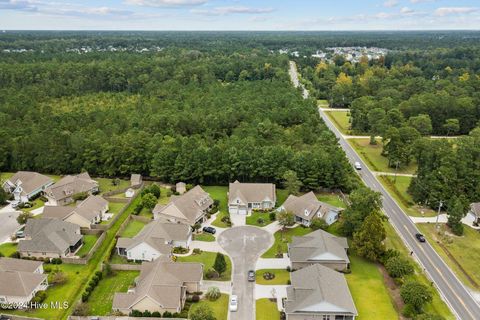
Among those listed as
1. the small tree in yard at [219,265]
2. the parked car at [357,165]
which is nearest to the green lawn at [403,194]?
the parked car at [357,165]

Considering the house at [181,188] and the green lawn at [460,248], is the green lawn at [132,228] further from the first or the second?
the green lawn at [460,248]

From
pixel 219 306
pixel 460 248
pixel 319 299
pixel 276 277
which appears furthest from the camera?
pixel 460 248

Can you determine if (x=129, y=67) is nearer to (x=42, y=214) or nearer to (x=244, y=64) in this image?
(x=244, y=64)

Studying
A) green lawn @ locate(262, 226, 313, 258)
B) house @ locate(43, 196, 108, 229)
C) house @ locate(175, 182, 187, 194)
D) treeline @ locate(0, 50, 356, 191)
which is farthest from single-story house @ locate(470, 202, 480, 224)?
house @ locate(43, 196, 108, 229)

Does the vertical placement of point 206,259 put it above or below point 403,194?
below

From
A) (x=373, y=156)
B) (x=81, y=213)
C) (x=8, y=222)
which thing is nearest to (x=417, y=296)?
(x=81, y=213)

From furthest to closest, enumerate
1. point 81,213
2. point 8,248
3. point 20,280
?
1. point 81,213
2. point 8,248
3. point 20,280

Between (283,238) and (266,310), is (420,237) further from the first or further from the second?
(266,310)

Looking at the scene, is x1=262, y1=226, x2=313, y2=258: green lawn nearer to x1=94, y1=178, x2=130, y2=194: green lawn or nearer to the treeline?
the treeline
